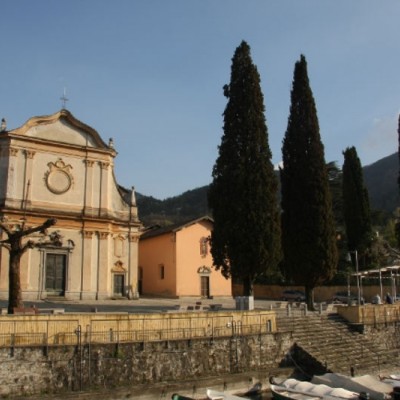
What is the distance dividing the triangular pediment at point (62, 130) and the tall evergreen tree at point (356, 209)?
2644 cm

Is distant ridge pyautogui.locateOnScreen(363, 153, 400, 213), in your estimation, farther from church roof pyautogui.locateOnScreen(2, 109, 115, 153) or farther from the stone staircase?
the stone staircase

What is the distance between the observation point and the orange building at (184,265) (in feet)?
145

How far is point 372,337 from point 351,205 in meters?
24.4

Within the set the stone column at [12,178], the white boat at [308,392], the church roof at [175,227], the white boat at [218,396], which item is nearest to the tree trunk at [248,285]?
the white boat at [308,392]

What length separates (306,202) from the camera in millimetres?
31625

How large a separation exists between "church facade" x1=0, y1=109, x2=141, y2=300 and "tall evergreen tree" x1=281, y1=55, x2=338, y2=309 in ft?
43.8

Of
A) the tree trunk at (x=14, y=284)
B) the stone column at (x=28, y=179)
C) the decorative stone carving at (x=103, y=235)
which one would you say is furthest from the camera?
the decorative stone carving at (x=103, y=235)

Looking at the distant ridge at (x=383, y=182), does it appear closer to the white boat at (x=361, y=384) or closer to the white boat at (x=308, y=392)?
the white boat at (x=361, y=384)

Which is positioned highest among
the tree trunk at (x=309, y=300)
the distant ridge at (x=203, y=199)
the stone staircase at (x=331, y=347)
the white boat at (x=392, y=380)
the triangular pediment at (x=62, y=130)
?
the distant ridge at (x=203, y=199)

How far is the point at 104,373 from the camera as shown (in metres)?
18.5

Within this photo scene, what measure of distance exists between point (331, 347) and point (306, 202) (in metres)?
9.99

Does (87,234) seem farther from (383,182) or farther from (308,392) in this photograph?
(383,182)

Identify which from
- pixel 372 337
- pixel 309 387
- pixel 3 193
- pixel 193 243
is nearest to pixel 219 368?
pixel 309 387

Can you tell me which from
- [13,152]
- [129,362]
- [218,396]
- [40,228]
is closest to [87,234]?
[13,152]
